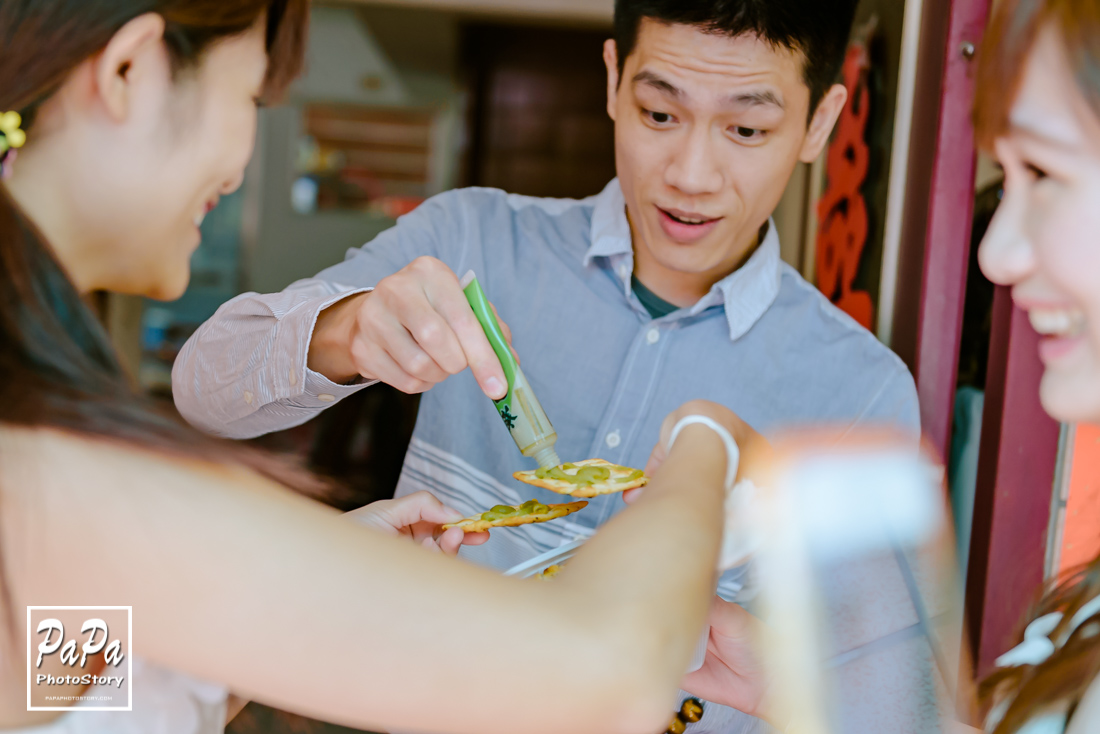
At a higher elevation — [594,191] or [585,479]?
[585,479]

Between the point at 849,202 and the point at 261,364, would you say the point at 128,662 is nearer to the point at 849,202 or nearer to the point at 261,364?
the point at 261,364

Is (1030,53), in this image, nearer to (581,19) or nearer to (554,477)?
(554,477)

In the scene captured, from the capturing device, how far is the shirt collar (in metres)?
1.36

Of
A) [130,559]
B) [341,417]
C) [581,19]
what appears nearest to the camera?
[130,559]

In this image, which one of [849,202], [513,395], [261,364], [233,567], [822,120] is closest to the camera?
[233,567]

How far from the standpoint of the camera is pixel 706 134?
4.09ft

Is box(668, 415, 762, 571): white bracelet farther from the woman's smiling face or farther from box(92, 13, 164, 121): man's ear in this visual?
box(92, 13, 164, 121): man's ear

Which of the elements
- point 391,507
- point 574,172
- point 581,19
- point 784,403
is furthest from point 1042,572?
point 574,172

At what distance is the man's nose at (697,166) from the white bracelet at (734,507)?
1.84 ft

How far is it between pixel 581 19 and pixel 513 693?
3410 mm

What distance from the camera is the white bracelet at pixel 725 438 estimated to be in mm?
777

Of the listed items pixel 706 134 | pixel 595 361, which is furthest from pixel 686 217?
pixel 595 361

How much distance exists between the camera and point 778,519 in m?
0.91

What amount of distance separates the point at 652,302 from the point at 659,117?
324 millimetres
